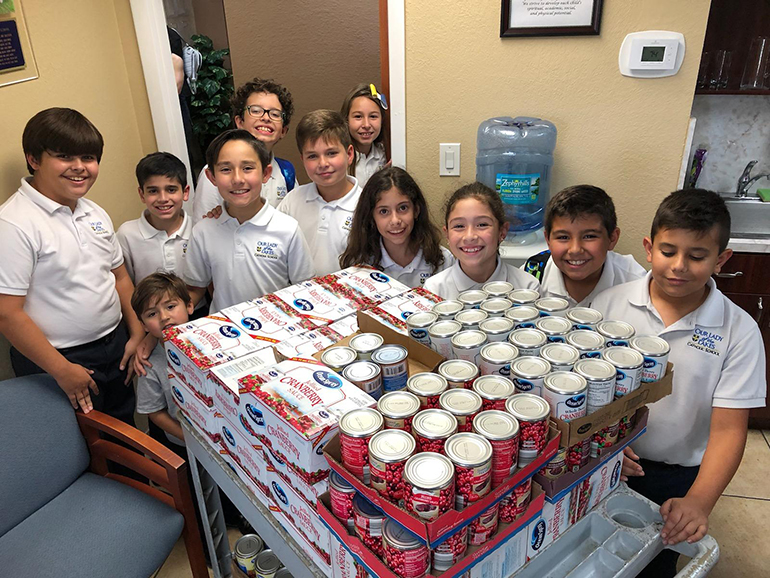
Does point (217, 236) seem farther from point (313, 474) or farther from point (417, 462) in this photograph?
point (417, 462)

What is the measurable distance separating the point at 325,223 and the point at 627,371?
1.53m

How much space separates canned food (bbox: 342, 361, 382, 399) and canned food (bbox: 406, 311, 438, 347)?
13 cm

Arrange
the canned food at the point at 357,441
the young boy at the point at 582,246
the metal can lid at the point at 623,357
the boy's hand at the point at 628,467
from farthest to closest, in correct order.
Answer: the young boy at the point at 582,246 → the boy's hand at the point at 628,467 → the metal can lid at the point at 623,357 → the canned food at the point at 357,441

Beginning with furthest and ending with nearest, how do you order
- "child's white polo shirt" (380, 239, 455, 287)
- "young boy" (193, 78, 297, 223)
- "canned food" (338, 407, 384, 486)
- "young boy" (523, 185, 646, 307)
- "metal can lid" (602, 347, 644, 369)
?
1. "young boy" (193, 78, 297, 223)
2. "child's white polo shirt" (380, 239, 455, 287)
3. "young boy" (523, 185, 646, 307)
4. "metal can lid" (602, 347, 644, 369)
5. "canned food" (338, 407, 384, 486)

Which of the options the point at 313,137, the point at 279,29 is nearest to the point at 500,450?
the point at 313,137

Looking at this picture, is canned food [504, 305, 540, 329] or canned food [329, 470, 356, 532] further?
canned food [504, 305, 540, 329]

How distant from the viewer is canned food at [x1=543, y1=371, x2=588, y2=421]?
0.89 meters

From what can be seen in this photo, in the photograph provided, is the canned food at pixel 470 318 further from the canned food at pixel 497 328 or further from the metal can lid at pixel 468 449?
the metal can lid at pixel 468 449

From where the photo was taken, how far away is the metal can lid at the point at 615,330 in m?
1.07

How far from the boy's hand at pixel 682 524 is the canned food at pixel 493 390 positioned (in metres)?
0.44

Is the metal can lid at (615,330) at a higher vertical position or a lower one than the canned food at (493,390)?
higher

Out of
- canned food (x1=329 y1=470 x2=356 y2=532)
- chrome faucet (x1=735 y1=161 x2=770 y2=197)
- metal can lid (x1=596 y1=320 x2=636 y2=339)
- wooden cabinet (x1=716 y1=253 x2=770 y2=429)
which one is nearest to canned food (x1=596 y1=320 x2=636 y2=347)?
Answer: metal can lid (x1=596 y1=320 x2=636 y2=339)

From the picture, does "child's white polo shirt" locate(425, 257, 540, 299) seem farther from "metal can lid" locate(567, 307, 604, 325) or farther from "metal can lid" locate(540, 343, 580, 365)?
"metal can lid" locate(540, 343, 580, 365)

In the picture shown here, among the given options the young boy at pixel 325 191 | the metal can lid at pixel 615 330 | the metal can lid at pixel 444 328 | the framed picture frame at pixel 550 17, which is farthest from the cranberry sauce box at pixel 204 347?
the framed picture frame at pixel 550 17
